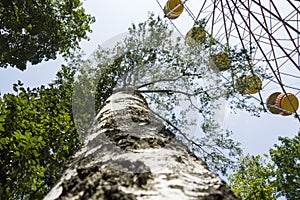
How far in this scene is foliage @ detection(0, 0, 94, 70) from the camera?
688 centimetres

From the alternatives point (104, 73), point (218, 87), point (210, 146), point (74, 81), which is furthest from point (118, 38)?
point (210, 146)

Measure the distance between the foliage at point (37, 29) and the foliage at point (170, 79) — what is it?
1.51 metres

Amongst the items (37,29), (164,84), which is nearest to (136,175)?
(164,84)

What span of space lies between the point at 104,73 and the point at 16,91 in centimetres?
217

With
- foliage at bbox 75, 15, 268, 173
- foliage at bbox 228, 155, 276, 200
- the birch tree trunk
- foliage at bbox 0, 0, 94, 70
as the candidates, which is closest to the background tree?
foliage at bbox 75, 15, 268, 173

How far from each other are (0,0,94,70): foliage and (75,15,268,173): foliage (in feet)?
4.96

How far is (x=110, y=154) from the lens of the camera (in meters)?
1.36

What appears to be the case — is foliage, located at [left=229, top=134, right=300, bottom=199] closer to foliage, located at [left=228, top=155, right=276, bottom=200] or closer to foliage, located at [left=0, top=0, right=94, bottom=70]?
foliage, located at [left=228, top=155, right=276, bottom=200]

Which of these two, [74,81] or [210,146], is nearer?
[210,146]

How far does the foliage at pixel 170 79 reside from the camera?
5.51 m

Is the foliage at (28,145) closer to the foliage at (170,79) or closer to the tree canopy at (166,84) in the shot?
the tree canopy at (166,84)

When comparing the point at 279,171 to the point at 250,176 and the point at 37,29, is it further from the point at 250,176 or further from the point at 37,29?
the point at 37,29

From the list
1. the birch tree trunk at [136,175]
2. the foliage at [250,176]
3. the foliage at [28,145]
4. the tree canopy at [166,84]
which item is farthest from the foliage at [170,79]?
the foliage at [250,176]

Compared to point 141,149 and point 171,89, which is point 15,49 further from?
point 141,149
